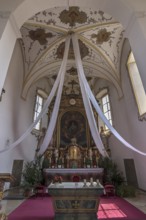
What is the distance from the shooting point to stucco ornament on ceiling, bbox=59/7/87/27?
20.4 feet

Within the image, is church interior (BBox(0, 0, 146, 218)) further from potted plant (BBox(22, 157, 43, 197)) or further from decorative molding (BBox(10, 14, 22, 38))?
potted plant (BBox(22, 157, 43, 197))

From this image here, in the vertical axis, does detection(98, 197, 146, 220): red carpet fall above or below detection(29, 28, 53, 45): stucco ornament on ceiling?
below

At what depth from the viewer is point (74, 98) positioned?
386 inches

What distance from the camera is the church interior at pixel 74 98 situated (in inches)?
220

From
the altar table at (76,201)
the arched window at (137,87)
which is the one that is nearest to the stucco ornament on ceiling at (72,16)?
the arched window at (137,87)

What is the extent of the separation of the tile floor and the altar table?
1.49 metres

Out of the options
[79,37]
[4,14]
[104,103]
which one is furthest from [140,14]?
[104,103]

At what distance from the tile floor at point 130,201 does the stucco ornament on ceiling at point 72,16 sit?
730 cm

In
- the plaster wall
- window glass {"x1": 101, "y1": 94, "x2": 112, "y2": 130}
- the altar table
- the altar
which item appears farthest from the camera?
window glass {"x1": 101, "y1": 94, "x2": 112, "y2": 130}

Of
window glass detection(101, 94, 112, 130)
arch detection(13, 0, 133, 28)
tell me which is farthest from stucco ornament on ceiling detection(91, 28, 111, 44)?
window glass detection(101, 94, 112, 130)

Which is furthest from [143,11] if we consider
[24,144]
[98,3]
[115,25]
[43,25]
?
[24,144]

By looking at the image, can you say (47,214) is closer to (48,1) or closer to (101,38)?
(48,1)

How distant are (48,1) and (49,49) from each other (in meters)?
3.82

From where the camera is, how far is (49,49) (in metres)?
7.78
